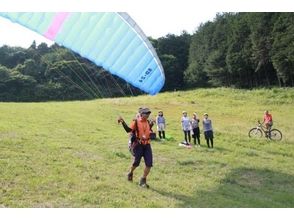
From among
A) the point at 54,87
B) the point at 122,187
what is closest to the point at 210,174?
the point at 122,187

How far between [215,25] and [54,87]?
38.2 meters

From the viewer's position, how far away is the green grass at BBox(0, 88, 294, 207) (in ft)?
31.5

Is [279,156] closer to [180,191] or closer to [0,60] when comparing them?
[180,191]

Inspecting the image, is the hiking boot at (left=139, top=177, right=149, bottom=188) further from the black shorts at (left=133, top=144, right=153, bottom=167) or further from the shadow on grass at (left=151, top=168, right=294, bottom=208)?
the black shorts at (left=133, top=144, right=153, bottom=167)

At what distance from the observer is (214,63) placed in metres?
69.9

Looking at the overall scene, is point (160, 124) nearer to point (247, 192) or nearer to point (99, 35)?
point (247, 192)

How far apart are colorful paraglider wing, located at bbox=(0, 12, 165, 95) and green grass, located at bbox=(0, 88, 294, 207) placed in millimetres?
2916

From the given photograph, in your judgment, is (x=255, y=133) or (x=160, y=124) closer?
(x=160, y=124)

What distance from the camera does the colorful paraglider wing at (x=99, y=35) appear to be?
1051 cm

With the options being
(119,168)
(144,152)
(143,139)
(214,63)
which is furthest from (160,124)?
(214,63)

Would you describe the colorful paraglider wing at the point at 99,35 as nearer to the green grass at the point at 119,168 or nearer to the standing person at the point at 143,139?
the standing person at the point at 143,139

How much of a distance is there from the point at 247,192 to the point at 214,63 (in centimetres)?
5939

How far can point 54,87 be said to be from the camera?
4831 centimetres

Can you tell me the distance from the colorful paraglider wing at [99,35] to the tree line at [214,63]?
2710 centimetres
